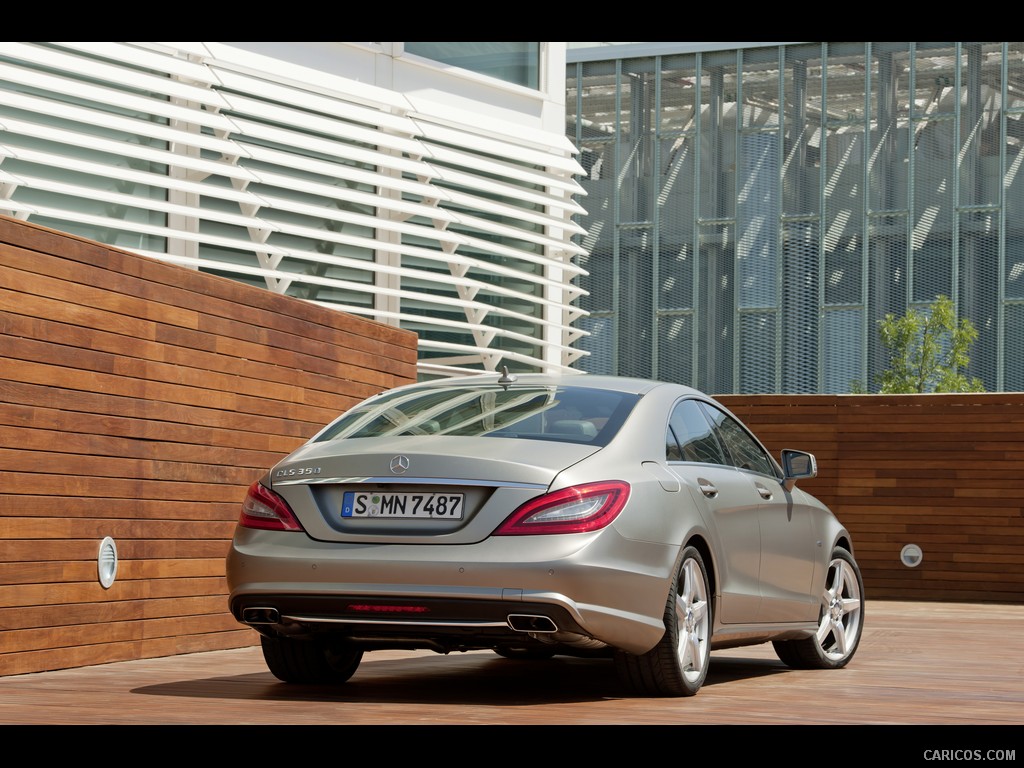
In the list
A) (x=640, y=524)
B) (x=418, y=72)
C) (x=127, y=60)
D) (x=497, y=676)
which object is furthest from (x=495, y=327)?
(x=640, y=524)

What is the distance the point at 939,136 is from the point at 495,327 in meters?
20.9

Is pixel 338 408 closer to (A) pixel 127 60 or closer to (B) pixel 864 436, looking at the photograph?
(A) pixel 127 60

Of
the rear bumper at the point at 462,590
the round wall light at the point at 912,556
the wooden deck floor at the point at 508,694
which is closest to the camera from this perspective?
the wooden deck floor at the point at 508,694

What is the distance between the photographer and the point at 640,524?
6570 millimetres

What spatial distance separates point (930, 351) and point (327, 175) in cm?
2083

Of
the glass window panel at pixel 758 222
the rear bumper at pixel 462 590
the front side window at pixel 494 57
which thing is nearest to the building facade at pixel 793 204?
the glass window panel at pixel 758 222

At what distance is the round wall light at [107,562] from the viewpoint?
8680 millimetres

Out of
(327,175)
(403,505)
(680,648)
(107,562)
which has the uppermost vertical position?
(327,175)

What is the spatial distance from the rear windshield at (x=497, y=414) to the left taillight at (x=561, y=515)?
17.2 inches

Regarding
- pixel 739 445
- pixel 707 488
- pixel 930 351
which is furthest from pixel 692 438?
pixel 930 351

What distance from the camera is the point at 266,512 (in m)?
6.74

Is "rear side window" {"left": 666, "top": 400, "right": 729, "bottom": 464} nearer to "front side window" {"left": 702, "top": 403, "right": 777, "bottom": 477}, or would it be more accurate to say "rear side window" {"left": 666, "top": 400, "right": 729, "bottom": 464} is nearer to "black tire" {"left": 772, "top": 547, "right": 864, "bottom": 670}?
"front side window" {"left": 702, "top": 403, "right": 777, "bottom": 477}

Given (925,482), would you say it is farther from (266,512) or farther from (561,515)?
(266,512)

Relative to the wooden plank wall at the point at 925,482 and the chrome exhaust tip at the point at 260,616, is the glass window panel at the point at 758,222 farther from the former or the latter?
the chrome exhaust tip at the point at 260,616
